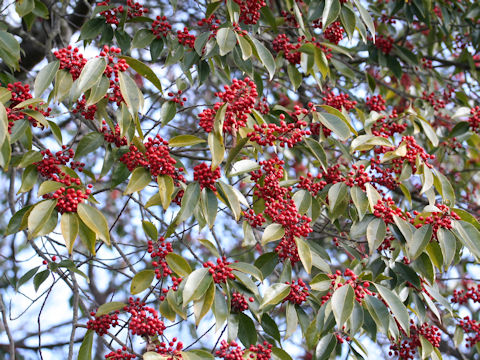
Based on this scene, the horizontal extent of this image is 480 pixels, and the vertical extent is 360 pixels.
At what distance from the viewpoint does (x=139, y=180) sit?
2.04 meters

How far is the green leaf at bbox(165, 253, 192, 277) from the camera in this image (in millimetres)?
2074

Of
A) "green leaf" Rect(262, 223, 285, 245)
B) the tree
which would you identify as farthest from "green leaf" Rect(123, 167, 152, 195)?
"green leaf" Rect(262, 223, 285, 245)

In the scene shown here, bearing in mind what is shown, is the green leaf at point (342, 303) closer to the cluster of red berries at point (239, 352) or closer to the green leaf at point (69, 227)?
the cluster of red berries at point (239, 352)

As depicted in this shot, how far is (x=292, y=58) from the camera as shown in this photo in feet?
9.48

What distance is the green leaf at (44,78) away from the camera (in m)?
2.02

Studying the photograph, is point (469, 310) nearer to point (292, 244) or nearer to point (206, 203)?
point (292, 244)

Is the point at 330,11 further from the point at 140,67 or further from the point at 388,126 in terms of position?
the point at 140,67

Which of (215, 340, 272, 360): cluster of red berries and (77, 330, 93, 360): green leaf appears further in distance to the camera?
(77, 330, 93, 360): green leaf

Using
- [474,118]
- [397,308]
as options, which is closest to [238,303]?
[397,308]

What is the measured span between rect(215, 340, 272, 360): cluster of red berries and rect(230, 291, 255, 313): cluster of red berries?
0.15m

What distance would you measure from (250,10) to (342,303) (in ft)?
4.46

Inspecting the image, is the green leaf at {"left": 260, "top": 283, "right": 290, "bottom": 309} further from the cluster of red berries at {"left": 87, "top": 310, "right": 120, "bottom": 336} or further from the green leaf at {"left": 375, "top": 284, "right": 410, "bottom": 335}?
the cluster of red berries at {"left": 87, "top": 310, "right": 120, "bottom": 336}

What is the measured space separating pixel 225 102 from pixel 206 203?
36 centimetres

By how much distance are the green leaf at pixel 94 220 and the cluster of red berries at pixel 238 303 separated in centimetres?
56
